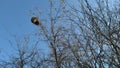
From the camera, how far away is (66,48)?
1176cm

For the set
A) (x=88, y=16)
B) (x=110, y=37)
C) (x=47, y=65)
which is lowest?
(x=47, y=65)

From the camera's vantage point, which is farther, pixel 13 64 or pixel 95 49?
pixel 13 64

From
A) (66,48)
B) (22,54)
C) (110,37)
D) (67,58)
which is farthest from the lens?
A: (22,54)

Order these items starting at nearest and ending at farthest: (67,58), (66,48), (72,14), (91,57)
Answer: (72,14) < (91,57) < (66,48) < (67,58)

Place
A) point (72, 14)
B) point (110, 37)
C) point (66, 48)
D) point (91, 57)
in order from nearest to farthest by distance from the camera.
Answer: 1. point (110, 37)
2. point (72, 14)
3. point (91, 57)
4. point (66, 48)

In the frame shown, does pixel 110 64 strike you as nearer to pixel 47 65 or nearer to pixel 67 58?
pixel 67 58

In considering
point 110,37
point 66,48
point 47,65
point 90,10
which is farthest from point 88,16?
point 47,65

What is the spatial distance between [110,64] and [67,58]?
13.3 feet

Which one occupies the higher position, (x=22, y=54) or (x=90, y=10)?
(x=90, y=10)

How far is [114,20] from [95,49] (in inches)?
45.2

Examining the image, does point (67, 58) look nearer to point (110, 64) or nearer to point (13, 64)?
point (110, 64)

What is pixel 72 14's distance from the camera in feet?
29.2

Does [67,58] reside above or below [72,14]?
below

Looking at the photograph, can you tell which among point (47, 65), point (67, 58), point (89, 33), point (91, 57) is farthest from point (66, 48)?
point (47, 65)
